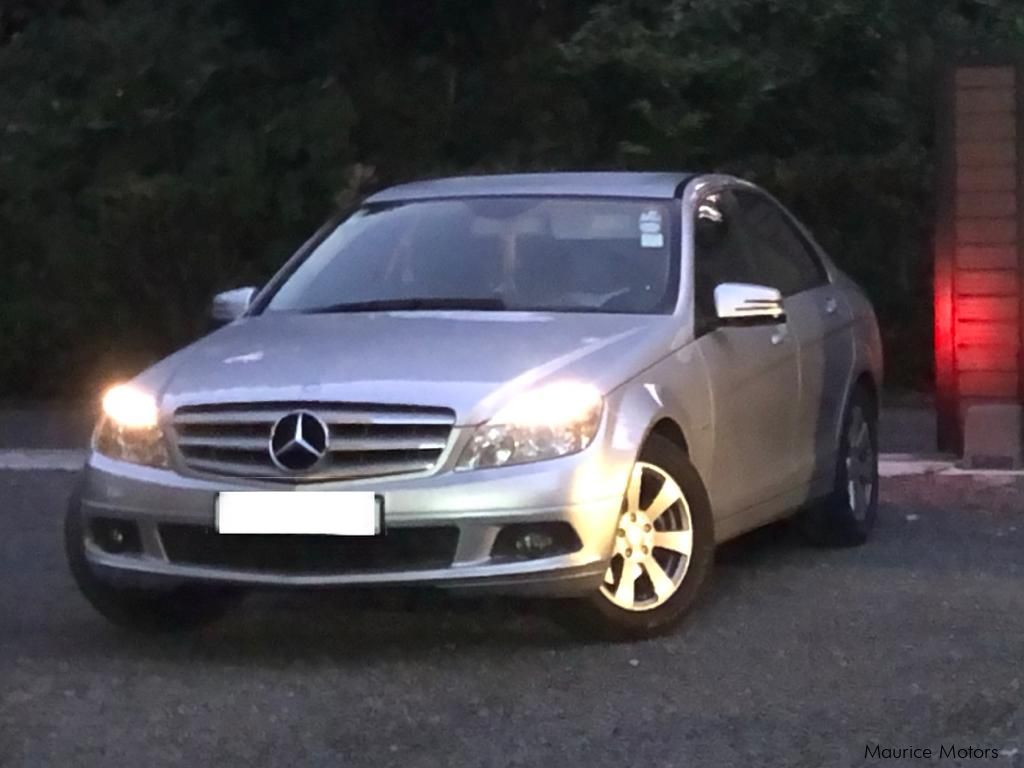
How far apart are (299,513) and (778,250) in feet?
9.68

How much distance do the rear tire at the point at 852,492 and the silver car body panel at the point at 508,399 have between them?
0.48m

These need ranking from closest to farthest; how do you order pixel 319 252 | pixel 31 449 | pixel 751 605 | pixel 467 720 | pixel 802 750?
pixel 802 750
pixel 467 720
pixel 751 605
pixel 319 252
pixel 31 449

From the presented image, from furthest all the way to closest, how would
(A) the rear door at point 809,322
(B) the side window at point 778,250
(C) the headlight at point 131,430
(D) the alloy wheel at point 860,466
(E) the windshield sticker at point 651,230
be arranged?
(D) the alloy wheel at point 860,466 → (B) the side window at point 778,250 → (A) the rear door at point 809,322 → (E) the windshield sticker at point 651,230 → (C) the headlight at point 131,430

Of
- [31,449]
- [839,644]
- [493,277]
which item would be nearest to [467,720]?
[839,644]

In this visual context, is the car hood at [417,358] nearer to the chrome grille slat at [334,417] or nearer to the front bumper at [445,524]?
the chrome grille slat at [334,417]

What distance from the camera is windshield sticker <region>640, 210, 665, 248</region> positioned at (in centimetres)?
791

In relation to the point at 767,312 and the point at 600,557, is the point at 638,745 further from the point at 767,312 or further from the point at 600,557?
the point at 767,312

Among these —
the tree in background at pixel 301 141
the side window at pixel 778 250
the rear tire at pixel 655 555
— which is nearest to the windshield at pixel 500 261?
the side window at pixel 778 250

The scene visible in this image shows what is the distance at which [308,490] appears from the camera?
6.58 meters

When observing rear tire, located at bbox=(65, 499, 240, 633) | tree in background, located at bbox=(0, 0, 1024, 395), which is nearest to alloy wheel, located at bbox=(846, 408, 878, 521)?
rear tire, located at bbox=(65, 499, 240, 633)

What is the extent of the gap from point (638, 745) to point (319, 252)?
3134mm

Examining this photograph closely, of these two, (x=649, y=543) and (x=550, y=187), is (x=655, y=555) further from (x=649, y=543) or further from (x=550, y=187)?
(x=550, y=187)

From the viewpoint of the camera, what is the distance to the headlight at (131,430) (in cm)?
687

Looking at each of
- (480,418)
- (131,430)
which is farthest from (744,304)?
(131,430)
